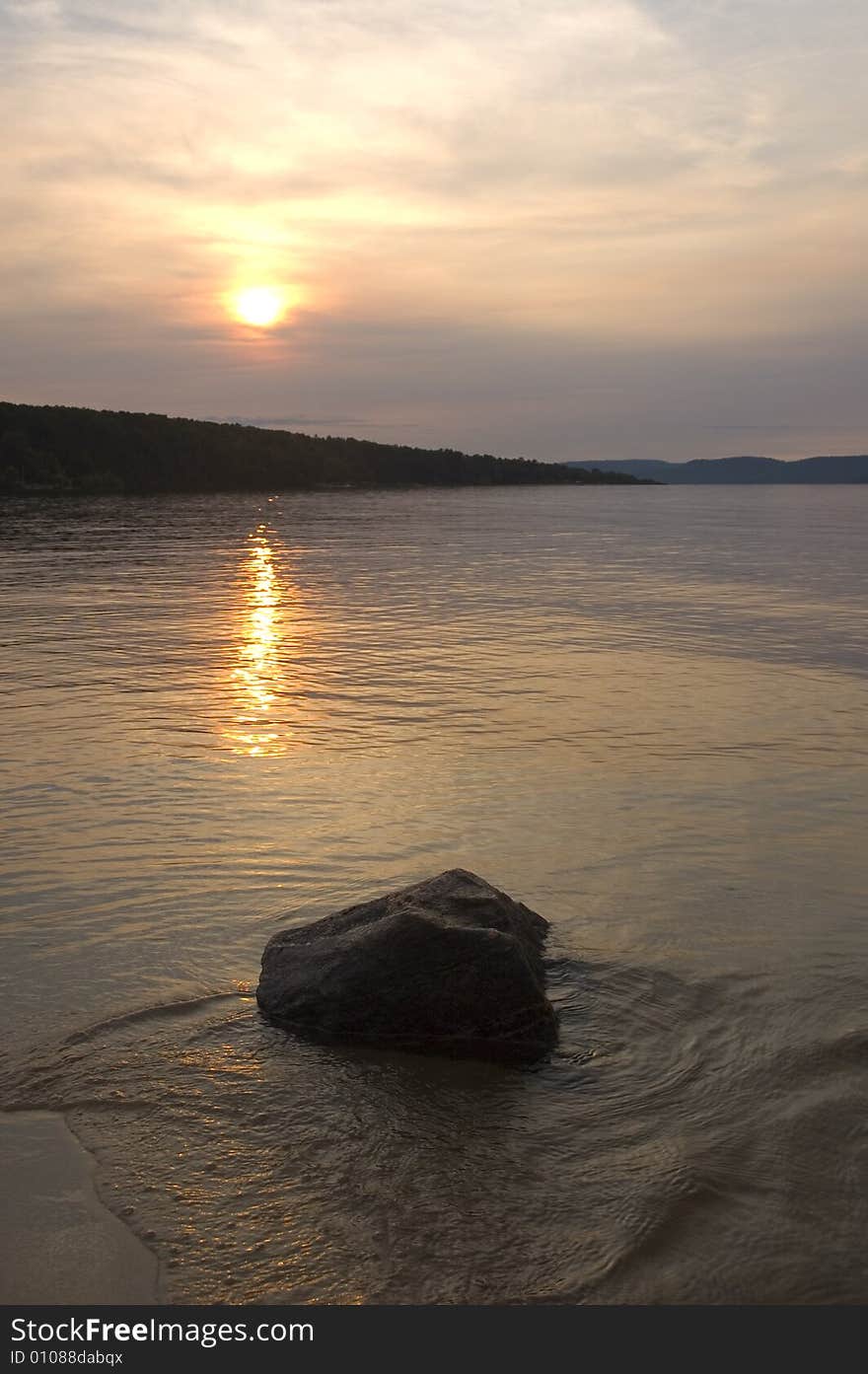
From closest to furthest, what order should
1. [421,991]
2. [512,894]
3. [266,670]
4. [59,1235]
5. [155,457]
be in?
[59,1235] < [421,991] < [512,894] < [266,670] < [155,457]

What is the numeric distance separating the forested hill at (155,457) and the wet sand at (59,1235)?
367 feet

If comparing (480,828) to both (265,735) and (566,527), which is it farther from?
(566,527)

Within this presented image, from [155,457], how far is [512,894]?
139484 mm

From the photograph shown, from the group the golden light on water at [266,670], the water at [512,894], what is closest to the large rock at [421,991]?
the water at [512,894]

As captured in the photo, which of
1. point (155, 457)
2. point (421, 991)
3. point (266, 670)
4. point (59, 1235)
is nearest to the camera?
point (59, 1235)

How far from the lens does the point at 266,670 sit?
61.4ft

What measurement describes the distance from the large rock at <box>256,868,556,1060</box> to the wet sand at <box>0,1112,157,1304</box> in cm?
156

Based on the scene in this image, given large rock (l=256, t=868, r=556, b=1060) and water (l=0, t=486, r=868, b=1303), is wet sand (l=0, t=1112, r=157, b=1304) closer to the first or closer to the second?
water (l=0, t=486, r=868, b=1303)

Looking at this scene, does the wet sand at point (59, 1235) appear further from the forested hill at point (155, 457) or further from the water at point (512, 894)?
the forested hill at point (155, 457)

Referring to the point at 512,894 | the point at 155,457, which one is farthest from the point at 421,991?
the point at 155,457

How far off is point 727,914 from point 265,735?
22.0 feet

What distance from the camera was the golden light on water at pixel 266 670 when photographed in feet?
44.2

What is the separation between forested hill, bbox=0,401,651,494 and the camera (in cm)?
12225

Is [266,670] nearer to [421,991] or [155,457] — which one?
[421,991]
